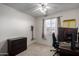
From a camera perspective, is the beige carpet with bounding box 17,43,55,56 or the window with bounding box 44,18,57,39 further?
the window with bounding box 44,18,57,39

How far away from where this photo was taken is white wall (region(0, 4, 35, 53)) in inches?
109

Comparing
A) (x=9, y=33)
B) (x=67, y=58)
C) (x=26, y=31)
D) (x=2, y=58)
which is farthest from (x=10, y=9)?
(x=67, y=58)

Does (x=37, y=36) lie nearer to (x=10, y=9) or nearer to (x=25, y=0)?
(x=10, y=9)

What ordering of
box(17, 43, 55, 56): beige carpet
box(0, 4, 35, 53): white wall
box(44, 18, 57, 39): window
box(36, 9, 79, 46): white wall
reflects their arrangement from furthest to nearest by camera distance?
box(44, 18, 57, 39): window
box(36, 9, 79, 46): white wall
box(17, 43, 55, 56): beige carpet
box(0, 4, 35, 53): white wall

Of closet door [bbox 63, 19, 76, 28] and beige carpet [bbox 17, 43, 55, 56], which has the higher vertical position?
closet door [bbox 63, 19, 76, 28]

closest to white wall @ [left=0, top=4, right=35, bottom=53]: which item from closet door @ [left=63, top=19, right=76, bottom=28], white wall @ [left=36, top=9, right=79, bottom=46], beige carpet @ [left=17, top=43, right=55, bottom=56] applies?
beige carpet @ [left=17, top=43, right=55, bottom=56]

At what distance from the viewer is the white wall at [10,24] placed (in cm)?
276

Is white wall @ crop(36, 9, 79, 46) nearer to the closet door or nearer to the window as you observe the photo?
the closet door

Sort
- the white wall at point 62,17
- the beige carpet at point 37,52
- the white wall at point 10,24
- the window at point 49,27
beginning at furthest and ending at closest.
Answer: the window at point 49,27, the white wall at point 62,17, the beige carpet at point 37,52, the white wall at point 10,24

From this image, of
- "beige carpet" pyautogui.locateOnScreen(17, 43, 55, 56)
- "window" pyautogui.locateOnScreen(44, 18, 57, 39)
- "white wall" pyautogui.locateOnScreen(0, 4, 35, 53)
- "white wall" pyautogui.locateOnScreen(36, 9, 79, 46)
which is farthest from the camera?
"window" pyautogui.locateOnScreen(44, 18, 57, 39)

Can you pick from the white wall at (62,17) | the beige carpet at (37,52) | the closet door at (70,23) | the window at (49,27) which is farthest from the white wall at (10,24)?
the closet door at (70,23)

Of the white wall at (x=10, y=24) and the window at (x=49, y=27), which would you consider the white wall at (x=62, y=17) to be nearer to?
the window at (x=49, y=27)

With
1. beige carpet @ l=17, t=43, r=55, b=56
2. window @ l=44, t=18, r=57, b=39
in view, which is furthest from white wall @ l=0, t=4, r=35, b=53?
window @ l=44, t=18, r=57, b=39

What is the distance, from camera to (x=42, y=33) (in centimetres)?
486
